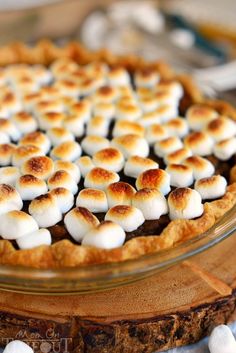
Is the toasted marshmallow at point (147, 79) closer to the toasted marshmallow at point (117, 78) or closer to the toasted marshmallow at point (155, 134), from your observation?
the toasted marshmallow at point (117, 78)

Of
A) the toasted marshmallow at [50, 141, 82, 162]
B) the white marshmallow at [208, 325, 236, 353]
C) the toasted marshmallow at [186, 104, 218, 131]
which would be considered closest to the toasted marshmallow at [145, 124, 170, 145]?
the toasted marshmallow at [186, 104, 218, 131]

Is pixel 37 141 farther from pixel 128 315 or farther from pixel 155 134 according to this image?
pixel 128 315

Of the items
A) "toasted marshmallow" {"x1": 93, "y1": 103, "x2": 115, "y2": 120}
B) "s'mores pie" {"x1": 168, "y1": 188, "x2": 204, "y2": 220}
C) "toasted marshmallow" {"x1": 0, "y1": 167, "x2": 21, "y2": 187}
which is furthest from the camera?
"toasted marshmallow" {"x1": 93, "y1": 103, "x2": 115, "y2": 120}

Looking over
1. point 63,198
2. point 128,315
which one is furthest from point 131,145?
point 128,315

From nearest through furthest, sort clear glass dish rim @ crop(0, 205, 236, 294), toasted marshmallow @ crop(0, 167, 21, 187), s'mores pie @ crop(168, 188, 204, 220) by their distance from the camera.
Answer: clear glass dish rim @ crop(0, 205, 236, 294) → s'mores pie @ crop(168, 188, 204, 220) → toasted marshmallow @ crop(0, 167, 21, 187)

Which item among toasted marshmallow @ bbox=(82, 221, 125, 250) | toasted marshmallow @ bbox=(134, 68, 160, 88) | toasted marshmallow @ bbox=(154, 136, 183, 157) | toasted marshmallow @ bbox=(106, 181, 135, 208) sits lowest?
toasted marshmallow @ bbox=(134, 68, 160, 88)

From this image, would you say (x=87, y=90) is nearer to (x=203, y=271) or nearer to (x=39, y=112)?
(x=39, y=112)

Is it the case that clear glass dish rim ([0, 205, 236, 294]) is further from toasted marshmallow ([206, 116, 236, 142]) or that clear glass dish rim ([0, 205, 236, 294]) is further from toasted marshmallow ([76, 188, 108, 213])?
toasted marshmallow ([206, 116, 236, 142])
